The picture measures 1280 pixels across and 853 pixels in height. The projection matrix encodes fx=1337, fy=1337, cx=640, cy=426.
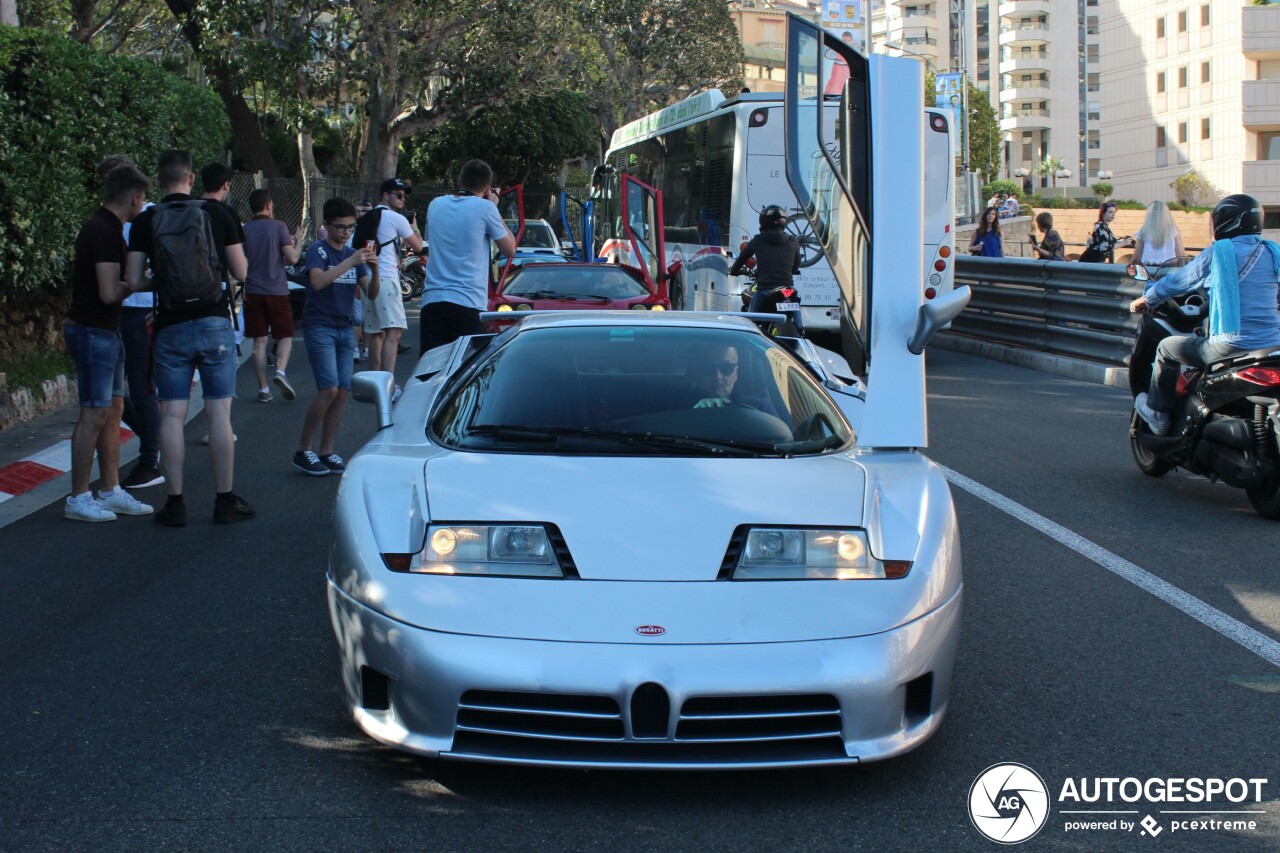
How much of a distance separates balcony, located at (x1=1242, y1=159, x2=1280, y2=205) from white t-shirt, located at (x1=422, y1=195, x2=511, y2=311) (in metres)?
69.6

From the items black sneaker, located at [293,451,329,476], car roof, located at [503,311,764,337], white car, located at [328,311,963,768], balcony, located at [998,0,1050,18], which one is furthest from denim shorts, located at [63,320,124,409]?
balcony, located at [998,0,1050,18]

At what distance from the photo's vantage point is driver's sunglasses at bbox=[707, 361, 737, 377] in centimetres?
506

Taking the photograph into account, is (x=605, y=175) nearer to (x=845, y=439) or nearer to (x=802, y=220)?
(x=802, y=220)

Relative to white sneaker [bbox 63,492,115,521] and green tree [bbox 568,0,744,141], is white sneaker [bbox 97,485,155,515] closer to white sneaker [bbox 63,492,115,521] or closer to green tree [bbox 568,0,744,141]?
white sneaker [bbox 63,492,115,521]

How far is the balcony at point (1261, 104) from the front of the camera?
69.1 m

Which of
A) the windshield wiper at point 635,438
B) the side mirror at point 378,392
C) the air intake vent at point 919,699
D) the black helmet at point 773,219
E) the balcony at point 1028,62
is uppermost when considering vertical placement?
the balcony at point 1028,62

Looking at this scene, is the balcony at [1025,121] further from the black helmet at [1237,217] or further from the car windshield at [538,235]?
the black helmet at [1237,217]

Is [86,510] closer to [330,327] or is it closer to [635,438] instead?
[330,327]

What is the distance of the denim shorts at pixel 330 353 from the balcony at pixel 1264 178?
70.4 m

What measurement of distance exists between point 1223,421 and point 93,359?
20.0 ft

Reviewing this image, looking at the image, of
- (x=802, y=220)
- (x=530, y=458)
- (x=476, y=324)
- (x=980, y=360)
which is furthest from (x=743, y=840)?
(x=980, y=360)

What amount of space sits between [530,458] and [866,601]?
48.2 inches

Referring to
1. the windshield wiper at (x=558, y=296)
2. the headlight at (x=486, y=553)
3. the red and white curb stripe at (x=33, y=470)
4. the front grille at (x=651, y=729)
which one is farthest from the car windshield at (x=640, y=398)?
the windshield wiper at (x=558, y=296)

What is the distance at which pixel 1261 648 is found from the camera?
4949mm
